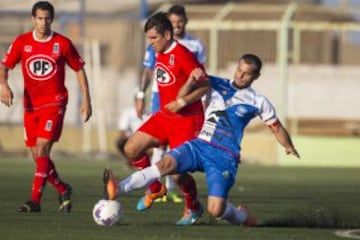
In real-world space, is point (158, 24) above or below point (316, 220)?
above

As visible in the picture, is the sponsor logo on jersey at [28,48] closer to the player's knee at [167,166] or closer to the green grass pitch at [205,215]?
the green grass pitch at [205,215]

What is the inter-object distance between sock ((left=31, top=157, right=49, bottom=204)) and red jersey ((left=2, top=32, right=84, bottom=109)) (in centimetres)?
61

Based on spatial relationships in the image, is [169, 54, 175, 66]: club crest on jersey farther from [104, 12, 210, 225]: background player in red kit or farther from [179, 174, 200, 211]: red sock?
[179, 174, 200, 211]: red sock

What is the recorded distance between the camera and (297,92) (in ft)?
126

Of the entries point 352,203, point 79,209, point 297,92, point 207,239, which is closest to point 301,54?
point 297,92

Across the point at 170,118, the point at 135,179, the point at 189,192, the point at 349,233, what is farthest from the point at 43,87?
the point at 349,233

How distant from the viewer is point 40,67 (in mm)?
15430

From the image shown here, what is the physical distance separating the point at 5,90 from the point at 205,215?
2553mm

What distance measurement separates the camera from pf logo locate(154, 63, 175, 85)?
15180mm

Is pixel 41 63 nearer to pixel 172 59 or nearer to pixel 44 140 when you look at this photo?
pixel 44 140

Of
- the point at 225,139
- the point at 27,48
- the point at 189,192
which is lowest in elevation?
the point at 189,192

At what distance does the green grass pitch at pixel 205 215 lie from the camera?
12.9 m

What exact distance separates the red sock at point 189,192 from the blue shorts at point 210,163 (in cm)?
70

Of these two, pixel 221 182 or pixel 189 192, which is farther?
pixel 189 192
